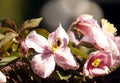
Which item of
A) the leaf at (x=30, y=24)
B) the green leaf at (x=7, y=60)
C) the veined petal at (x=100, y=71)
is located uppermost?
the leaf at (x=30, y=24)

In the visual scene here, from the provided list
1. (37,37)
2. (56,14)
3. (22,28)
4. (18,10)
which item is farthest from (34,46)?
(56,14)

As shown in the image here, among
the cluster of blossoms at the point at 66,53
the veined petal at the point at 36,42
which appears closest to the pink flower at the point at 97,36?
the cluster of blossoms at the point at 66,53

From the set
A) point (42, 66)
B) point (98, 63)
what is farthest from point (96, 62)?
point (42, 66)

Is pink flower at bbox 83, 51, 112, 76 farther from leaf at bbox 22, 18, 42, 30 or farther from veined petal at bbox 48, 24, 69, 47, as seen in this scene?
leaf at bbox 22, 18, 42, 30

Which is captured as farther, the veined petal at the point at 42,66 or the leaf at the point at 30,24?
the leaf at the point at 30,24

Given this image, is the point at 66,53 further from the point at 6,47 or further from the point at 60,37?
the point at 6,47

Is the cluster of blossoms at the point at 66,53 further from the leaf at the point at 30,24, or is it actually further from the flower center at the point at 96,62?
the leaf at the point at 30,24

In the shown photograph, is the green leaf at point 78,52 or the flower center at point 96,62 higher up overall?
the green leaf at point 78,52
